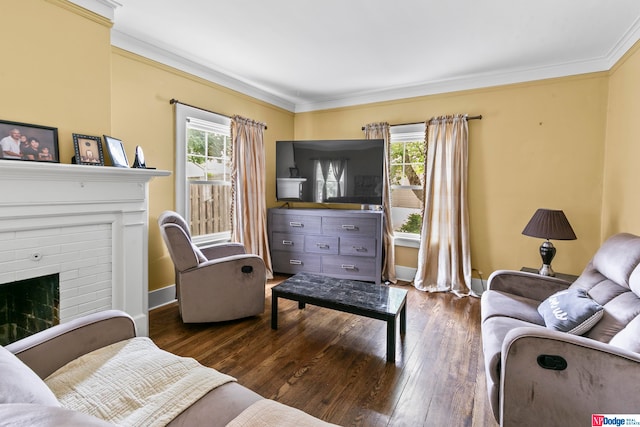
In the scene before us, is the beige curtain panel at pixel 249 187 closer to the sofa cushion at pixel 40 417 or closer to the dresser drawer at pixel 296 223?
the dresser drawer at pixel 296 223

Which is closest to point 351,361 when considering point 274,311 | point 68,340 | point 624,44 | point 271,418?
point 274,311

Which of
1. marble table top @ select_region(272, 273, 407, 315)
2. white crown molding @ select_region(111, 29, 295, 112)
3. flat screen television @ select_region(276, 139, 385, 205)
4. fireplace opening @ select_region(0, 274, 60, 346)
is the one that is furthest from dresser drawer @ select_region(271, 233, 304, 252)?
fireplace opening @ select_region(0, 274, 60, 346)

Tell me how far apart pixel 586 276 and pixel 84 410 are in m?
2.82

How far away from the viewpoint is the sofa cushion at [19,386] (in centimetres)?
71

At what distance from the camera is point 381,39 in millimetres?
2730

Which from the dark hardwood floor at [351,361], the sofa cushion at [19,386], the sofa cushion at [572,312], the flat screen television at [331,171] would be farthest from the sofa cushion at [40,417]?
the flat screen television at [331,171]

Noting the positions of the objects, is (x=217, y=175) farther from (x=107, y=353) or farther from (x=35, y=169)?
(x=107, y=353)

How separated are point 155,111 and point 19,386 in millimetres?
2783

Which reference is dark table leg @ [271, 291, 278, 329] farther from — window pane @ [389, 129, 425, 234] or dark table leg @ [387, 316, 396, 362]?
window pane @ [389, 129, 425, 234]

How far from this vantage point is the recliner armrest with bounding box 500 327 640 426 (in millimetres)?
1214

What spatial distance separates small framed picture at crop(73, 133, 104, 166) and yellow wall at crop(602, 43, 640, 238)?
4.01 meters

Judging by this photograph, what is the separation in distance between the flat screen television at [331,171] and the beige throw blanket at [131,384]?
10.2 feet

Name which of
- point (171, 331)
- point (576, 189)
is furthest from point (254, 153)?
point (576, 189)

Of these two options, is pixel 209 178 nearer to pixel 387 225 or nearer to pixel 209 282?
pixel 209 282
